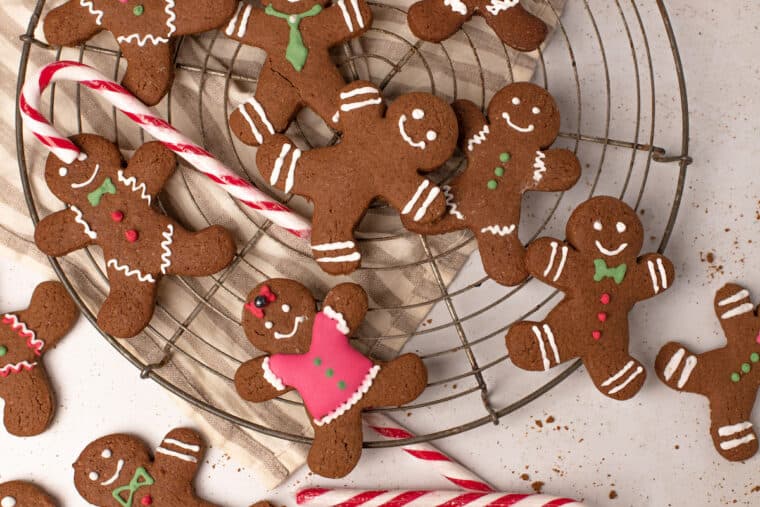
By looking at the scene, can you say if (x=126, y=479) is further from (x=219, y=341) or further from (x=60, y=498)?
(x=219, y=341)

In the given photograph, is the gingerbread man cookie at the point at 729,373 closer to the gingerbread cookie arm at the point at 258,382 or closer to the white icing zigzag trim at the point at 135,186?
the gingerbread cookie arm at the point at 258,382

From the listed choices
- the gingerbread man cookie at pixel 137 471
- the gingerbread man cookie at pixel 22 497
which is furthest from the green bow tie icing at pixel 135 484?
the gingerbread man cookie at pixel 22 497

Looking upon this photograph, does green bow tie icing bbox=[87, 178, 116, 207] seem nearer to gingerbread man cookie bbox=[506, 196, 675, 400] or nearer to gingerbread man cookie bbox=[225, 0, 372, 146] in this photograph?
gingerbread man cookie bbox=[225, 0, 372, 146]

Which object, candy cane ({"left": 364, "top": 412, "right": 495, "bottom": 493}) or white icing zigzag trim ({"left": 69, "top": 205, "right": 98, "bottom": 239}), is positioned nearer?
white icing zigzag trim ({"left": 69, "top": 205, "right": 98, "bottom": 239})

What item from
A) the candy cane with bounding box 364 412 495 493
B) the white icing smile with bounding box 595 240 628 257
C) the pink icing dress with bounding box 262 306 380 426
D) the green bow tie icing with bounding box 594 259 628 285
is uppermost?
the white icing smile with bounding box 595 240 628 257

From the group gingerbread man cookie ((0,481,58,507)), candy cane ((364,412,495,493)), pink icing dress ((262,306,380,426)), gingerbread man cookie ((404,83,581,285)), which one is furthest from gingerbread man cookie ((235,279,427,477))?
gingerbread man cookie ((0,481,58,507))
